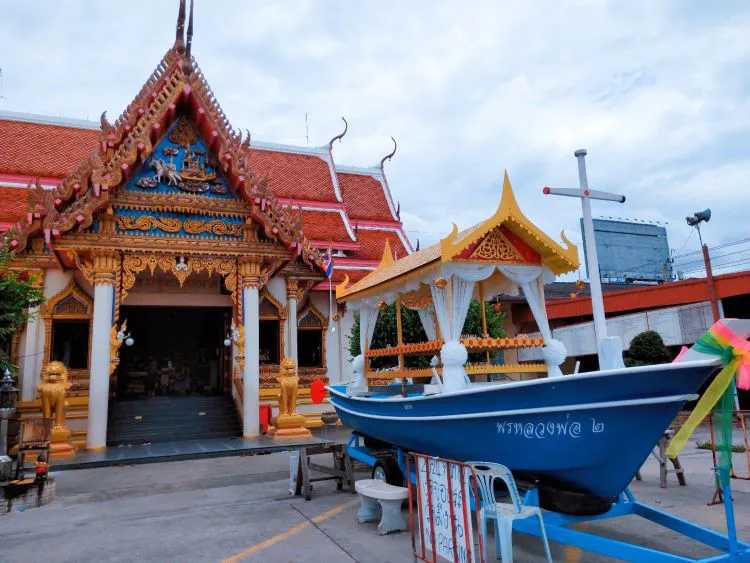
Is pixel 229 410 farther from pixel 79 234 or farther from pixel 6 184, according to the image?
pixel 6 184

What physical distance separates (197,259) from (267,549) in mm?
8980

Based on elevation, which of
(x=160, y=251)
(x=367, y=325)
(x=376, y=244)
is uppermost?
(x=376, y=244)

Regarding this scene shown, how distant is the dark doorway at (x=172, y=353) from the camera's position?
17.5 m

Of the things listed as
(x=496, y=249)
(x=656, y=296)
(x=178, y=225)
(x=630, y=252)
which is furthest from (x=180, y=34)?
(x=630, y=252)

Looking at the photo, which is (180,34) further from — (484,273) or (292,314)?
(484,273)

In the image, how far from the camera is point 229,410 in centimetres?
1402

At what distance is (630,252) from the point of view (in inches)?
1547

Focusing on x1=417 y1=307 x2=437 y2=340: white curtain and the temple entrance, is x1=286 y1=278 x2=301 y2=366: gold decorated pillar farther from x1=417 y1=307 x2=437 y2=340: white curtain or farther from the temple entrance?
x1=417 y1=307 x2=437 y2=340: white curtain

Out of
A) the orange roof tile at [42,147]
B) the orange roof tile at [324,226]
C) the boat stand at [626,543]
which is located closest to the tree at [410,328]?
the orange roof tile at [324,226]

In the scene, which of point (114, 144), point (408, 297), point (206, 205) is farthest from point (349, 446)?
point (114, 144)

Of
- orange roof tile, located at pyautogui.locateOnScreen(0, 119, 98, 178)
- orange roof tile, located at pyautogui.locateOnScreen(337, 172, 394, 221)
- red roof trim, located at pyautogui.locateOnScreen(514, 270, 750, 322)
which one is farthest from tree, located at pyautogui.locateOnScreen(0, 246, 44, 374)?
red roof trim, located at pyautogui.locateOnScreen(514, 270, 750, 322)

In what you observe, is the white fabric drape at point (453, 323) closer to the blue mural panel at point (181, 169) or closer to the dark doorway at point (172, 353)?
the blue mural panel at point (181, 169)

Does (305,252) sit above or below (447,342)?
above

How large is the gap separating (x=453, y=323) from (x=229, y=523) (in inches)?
122
